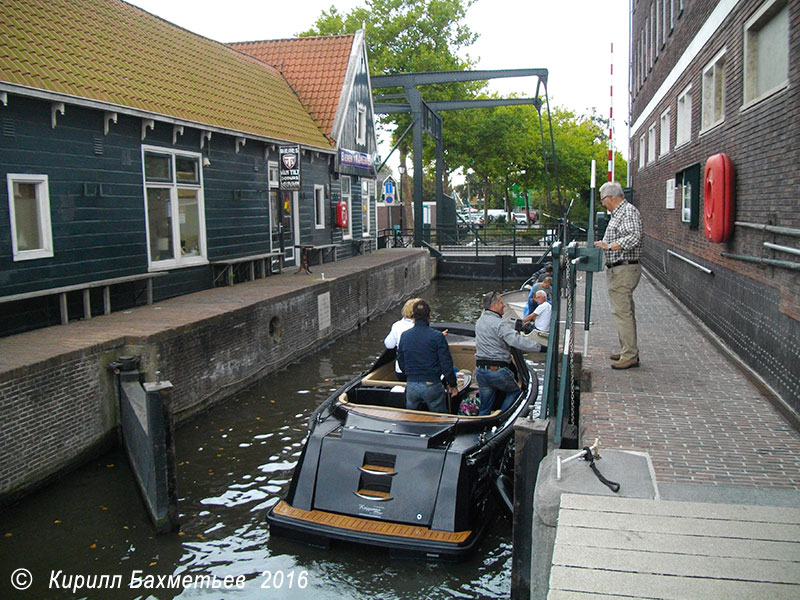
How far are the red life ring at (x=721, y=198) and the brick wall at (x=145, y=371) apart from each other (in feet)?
21.6

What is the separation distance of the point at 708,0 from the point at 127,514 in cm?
1037

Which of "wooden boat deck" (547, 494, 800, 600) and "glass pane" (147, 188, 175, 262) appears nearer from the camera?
"wooden boat deck" (547, 494, 800, 600)

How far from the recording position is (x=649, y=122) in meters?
20.7

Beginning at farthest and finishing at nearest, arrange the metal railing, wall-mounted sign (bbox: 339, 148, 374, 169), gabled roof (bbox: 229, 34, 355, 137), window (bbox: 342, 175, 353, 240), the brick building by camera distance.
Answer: the metal railing → window (bbox: 342, 175, 353, 240) → wall-mounted sign (bbox: 339, 148, 374, 169) → gabled roof (bbox: 229, 34, 355, 137) → the brick building

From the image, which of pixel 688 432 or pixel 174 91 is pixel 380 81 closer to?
pixel 174 91

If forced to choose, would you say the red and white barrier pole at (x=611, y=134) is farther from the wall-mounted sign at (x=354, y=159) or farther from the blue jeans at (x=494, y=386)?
the wall-mounted sign at (x=354, y=159)

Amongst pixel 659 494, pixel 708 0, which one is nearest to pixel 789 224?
pixel 659 494

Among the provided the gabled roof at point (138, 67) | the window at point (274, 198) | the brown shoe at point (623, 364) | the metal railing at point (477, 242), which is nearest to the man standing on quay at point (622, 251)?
the brown shoe at point (623, 364)

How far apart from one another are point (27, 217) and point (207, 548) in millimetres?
5384

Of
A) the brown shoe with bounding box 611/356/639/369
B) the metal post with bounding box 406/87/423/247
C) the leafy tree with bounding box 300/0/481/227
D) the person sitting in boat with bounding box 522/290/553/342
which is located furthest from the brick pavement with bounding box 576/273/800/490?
the leafy tree with bounding box 300/0/481/227

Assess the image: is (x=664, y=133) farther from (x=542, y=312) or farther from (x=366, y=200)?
(x=366, y=200)

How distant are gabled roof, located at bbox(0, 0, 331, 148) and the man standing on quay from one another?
22.6 feet

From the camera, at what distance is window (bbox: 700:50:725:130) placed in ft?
34.4

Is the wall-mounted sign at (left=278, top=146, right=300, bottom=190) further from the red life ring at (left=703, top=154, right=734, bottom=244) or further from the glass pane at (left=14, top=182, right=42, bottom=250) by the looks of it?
the red life ring at (left=703, top=154, right=734, bottom=244)
